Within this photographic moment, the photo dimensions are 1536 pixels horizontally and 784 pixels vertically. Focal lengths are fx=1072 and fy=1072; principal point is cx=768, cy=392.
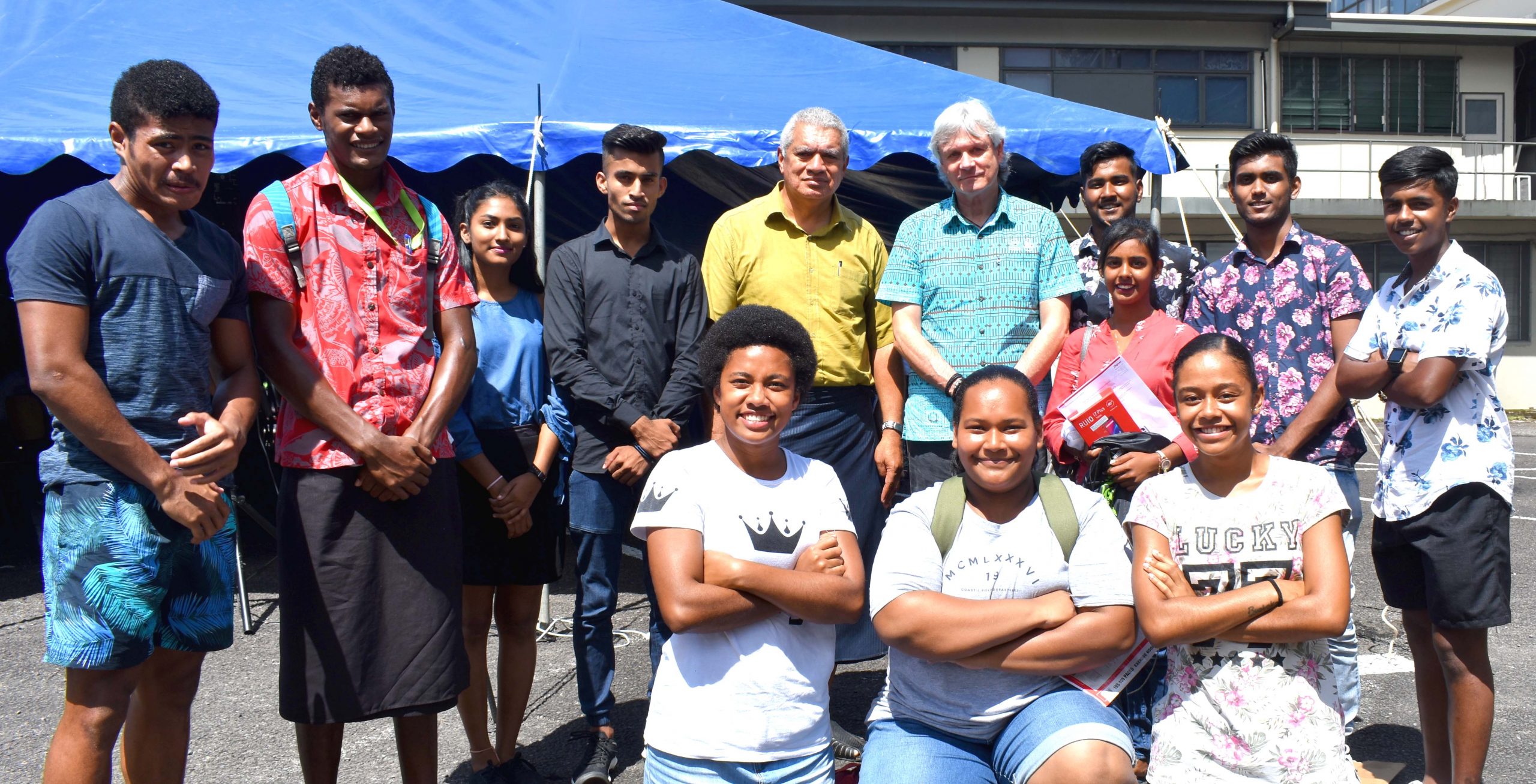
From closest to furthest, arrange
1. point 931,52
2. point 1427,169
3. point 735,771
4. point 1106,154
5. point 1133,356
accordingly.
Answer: point 735,771 → point 1427,169 → point 1133,356 → point 1106,154 → point 931,52

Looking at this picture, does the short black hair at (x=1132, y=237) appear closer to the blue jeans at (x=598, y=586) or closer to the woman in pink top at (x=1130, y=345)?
the woman in pink top at (x=1130, y=345)

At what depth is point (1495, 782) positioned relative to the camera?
131 inches

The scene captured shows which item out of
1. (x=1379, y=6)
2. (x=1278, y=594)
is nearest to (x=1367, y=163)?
(x=1379, y=6)

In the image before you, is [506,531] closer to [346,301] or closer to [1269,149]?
[346,301]

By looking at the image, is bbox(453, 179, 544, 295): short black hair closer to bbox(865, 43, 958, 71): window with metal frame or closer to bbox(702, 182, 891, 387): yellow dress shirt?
bbox(702, 182, 891, 387): yellow dress shirt

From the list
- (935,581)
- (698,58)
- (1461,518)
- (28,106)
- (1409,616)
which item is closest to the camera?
(935,581)

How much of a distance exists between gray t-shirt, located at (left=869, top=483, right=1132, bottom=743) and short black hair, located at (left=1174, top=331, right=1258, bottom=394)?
16.3 inches

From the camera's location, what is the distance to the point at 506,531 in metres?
3.47

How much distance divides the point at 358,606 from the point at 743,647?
0.98 meters

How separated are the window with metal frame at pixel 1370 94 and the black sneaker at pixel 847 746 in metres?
15.7

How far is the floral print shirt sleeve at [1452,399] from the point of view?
2.88 metres

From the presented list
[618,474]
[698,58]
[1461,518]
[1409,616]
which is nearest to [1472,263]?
[1461,518]

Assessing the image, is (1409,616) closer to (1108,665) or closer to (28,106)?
(1108,665)

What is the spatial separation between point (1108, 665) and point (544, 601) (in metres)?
3.33
